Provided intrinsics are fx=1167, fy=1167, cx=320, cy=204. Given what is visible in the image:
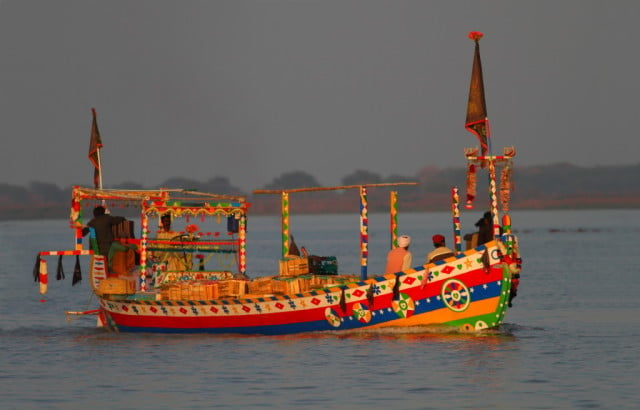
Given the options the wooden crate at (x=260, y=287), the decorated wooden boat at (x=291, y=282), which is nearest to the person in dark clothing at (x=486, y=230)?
the decorated wooden boat at (x=291, y=282)

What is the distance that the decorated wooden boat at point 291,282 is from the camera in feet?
83.8

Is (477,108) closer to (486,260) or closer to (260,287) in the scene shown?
(486,260)

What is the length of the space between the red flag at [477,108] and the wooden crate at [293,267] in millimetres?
5321

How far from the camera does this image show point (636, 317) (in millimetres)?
36406

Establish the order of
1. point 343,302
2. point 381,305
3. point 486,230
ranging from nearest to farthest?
point 381,305 → point 343,302 → point 486,230

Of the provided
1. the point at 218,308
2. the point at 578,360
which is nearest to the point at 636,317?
the point at 578,360

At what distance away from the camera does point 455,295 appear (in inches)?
1010

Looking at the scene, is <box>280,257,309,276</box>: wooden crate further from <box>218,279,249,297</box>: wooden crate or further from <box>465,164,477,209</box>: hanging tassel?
<box>465,164,477,209</box>: hanging tassel

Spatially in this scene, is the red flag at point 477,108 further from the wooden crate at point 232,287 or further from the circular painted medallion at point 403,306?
the wooden crate at point 232,287

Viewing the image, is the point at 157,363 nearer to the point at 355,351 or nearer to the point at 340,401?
the point at 355,351

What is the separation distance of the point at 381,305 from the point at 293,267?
321 centimetres

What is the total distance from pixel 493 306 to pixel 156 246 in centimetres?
1056

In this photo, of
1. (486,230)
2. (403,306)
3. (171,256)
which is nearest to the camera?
(403,306)

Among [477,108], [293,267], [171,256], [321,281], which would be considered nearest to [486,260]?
[477,108]
